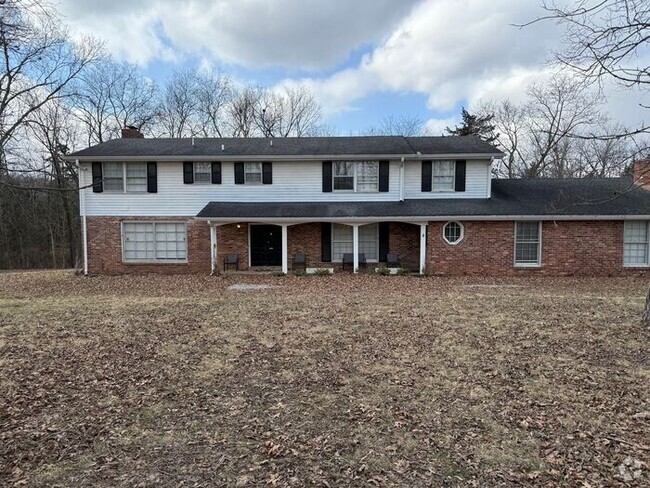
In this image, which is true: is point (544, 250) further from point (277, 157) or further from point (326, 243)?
point (277, 157)

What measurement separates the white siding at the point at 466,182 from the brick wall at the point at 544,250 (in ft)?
5.61

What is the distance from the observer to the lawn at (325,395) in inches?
133

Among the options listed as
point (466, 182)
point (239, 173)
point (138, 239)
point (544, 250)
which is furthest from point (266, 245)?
point (544, 250)

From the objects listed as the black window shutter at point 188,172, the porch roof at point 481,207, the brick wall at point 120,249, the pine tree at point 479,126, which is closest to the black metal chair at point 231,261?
the brick wall at point 120,249

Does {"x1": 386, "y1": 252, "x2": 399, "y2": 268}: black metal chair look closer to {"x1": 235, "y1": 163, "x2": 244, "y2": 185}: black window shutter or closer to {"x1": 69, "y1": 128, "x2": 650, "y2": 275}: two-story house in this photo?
{"x1": 69, "y1": 128, "x2": 650, "y2": 275}: two-story house

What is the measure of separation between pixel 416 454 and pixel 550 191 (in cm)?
1584

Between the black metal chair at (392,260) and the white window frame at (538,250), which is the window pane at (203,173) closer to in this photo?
the black metal chair at (392,260)

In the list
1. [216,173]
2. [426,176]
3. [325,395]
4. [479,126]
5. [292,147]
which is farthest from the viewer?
[479,126]

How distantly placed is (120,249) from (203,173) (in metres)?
4.48

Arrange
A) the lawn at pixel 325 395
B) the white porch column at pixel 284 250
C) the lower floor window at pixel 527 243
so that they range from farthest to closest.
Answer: the white porch column at pixel 284 250 → the lower floor window at pixel 527 243 → the lawn at pixel 325 395

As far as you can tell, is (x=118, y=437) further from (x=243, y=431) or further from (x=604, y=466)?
(x=604, y=466)

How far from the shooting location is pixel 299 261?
15.7 meters

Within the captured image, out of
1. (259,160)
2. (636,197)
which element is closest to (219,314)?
(259,160)

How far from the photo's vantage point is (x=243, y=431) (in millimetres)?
3961
